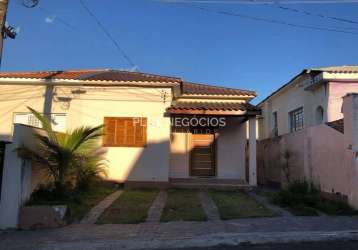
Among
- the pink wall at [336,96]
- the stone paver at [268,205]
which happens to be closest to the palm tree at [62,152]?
the stone paver at [268,205]

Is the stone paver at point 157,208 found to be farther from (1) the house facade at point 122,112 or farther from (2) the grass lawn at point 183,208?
(1) the house facade at point 122,112

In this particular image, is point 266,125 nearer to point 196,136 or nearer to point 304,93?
point 304,93

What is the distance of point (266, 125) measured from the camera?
2555cm

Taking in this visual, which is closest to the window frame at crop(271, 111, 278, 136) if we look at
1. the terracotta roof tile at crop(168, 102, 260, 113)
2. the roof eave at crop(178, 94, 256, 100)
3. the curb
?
the roof eave at crop(178, 94, 256, 100)

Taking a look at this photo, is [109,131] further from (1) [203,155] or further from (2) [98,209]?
(2) [98,209]

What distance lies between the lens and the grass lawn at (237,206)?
9422mm

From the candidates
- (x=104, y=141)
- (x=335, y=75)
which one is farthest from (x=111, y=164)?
(x=335, y=75)

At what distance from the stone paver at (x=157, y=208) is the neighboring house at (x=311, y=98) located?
337 inches

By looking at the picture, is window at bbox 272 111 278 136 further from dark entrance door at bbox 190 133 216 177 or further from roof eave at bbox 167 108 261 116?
roof eave at bbox 167 108 261 116

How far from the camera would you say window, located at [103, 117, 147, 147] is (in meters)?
14.9

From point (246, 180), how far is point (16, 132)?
9987mm

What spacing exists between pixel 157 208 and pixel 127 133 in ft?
16.7

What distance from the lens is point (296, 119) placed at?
2105 cm

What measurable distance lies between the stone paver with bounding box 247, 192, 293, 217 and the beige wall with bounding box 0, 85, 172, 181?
3347 mm
